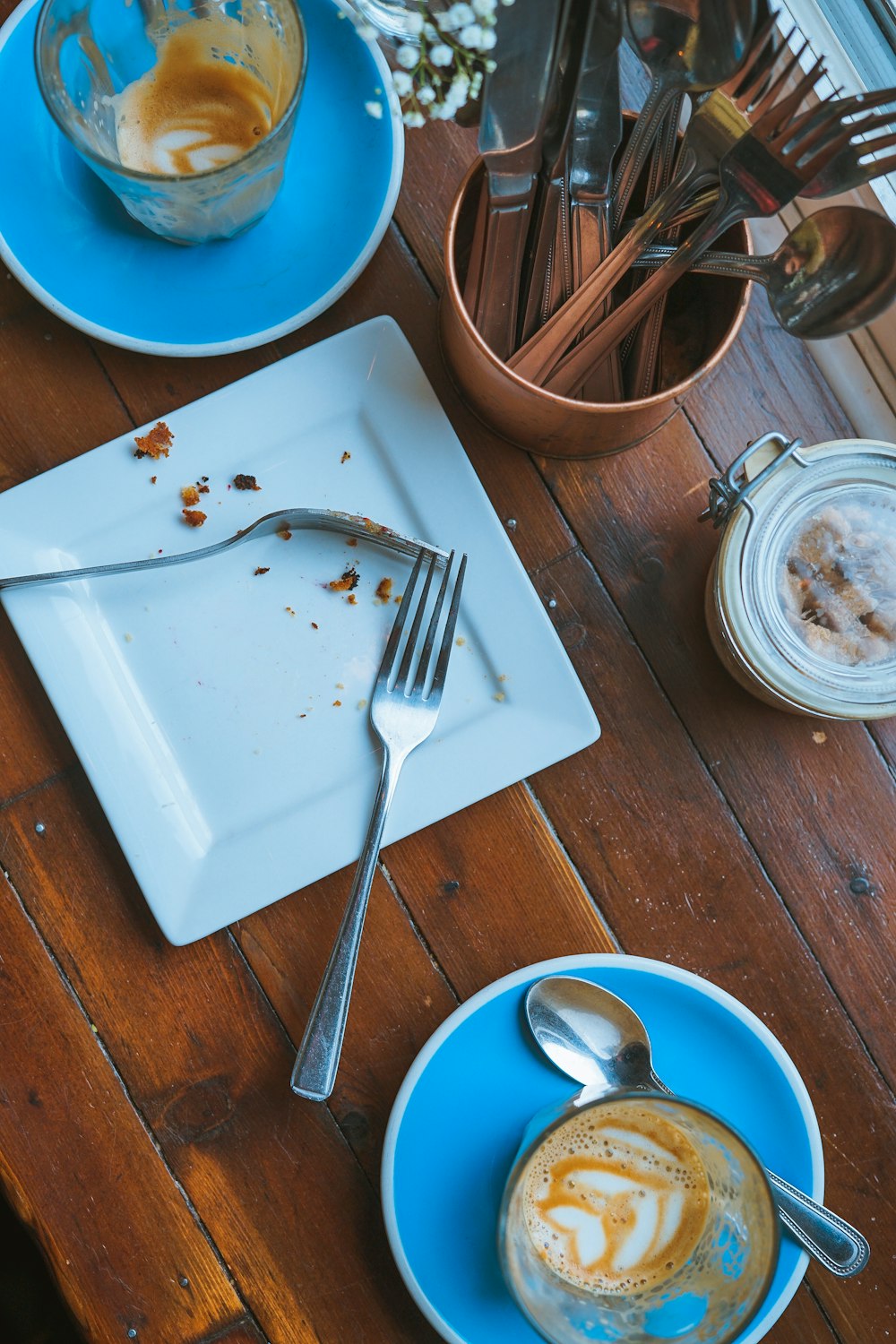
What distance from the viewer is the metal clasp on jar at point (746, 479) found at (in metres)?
0.65

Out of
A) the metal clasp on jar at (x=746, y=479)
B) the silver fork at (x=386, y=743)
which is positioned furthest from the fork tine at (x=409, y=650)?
the metal clasp on jar at (x=746, y=479)

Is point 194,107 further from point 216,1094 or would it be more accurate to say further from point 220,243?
point 216,1094

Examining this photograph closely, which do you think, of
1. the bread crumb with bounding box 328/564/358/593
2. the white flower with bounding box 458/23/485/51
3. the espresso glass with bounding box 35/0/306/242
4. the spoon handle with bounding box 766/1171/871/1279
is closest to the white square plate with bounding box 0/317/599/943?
the bread crumb with bounding box 328/564/358/593

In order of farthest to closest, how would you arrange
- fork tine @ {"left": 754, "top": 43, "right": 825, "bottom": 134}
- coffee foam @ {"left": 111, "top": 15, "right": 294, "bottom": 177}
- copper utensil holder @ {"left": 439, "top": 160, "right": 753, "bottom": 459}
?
coffee foam @ {"left": 111, "top": 15, "right": 294, "bottom": 177}
copper utensil holder @ {"left": 439, "top": 160, "right": 753, "bottom": 459}
fork tine @ {"left": 754, "top": 43, "right": 825, "bottom": 134}

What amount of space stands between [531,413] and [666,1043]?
46cm

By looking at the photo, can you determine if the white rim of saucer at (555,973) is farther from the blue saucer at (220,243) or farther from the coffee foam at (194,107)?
the coffee foam at (194,107)

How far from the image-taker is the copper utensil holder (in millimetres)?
625

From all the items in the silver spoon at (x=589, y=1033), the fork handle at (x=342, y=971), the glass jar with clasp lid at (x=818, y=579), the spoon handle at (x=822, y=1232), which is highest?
the glass jar with clasp lid at (x=818, y=579)

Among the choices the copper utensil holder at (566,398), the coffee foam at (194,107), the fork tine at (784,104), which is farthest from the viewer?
the coffee foam at (194,107)

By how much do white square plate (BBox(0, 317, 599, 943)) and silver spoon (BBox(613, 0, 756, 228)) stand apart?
26 cm

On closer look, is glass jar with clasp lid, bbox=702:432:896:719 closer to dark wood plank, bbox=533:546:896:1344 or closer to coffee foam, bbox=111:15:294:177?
dark wood plank, bbox=533:546:896:1344

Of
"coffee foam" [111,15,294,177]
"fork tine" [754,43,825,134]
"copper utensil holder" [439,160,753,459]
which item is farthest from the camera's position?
"coffee foam" [111,15,294,177]

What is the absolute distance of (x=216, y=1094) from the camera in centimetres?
75

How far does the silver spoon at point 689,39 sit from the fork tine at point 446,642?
0.33 meters
